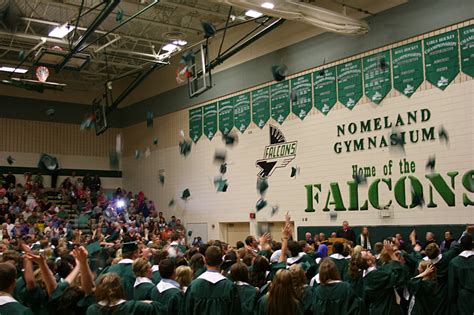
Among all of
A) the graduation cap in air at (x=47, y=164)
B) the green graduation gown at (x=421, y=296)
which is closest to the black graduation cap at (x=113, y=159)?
the graduation cap in air at (x=47, y=164)

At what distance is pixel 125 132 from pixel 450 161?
1856 cm

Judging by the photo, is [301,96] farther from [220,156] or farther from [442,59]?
[442,59]

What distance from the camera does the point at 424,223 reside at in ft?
47.7

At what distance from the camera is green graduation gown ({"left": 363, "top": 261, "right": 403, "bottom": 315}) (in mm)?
6578

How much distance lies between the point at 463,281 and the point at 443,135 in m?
7.37

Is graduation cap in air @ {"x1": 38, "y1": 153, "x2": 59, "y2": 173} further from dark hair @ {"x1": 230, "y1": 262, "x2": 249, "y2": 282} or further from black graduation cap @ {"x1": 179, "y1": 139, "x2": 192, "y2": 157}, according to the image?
dark hair @ {"x1": 230, "y1": 262, "x2": 249, "y2": 282}

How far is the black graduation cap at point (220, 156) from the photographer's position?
2183 centimetres

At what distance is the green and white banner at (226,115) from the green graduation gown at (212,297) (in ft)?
54.1

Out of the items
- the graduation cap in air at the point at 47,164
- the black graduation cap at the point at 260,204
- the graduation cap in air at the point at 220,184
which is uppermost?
the graduation cap in air at the point at 47,164

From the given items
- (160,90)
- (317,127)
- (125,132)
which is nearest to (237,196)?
(317,127)

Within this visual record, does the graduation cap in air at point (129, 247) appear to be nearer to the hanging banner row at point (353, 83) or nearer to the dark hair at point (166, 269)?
the dark hair at point (166, 269)

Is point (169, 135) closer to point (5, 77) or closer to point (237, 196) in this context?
point (237, 196)

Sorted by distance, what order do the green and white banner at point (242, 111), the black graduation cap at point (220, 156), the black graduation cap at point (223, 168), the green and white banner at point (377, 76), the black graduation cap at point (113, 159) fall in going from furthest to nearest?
the black graduation cap at point (113, 159)
the black graduation cap at point (220, 156)
the black graduation cap at point (223, 168)
the green and white banner at point (242, 111)
the green and white banner at point (377, 76)

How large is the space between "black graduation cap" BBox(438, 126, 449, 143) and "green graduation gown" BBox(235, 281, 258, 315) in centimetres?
Result: 1043
